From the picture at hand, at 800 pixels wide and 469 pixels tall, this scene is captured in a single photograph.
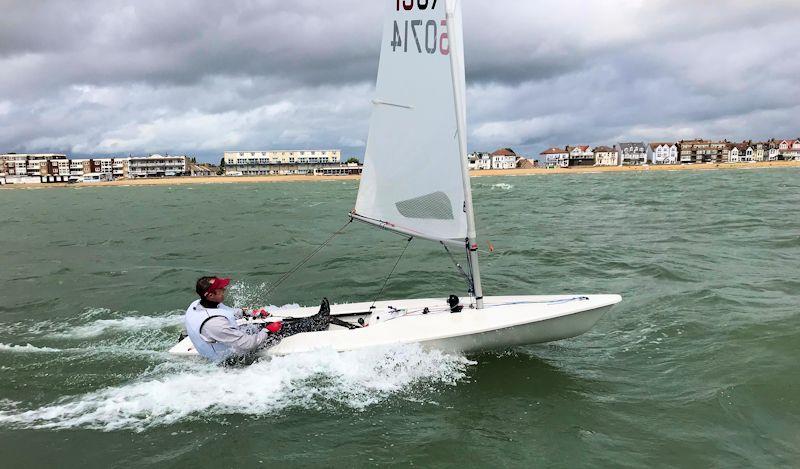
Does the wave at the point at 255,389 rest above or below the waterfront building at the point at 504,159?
below

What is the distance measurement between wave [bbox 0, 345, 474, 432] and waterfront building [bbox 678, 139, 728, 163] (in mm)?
163502

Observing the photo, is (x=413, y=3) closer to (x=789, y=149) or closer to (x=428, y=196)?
(x=428, y=196)

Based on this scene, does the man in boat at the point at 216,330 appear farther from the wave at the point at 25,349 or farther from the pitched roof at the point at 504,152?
the pitched roof at the point at 504,152

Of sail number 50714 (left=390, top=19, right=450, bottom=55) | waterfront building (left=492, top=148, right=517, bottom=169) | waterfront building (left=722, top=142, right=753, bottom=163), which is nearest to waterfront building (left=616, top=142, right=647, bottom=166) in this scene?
waterfront building (left=722, top=142, right=753, bottom=163)

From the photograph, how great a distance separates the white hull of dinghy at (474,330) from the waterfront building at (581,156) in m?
157

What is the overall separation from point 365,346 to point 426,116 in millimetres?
3079

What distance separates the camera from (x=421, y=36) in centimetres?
698

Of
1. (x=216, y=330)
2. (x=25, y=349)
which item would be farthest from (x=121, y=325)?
(x=216, y=330)

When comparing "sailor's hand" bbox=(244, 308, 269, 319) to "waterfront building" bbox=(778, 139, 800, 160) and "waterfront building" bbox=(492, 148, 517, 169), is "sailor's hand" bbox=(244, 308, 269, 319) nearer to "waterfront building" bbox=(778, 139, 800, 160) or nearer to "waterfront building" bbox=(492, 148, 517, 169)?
"waterfront building" bbox=(492, 148, 517, 169)

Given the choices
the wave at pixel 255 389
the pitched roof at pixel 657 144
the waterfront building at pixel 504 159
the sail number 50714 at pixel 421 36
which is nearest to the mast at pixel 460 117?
the sail number 50714 at pixel 421 36

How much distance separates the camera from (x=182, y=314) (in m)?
10.2

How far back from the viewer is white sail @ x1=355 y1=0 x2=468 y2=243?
689 centimetres

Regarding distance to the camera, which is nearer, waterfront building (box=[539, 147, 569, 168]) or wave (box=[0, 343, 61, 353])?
wave (box=[0, 343, 61, 353])

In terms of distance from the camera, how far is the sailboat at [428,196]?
6.77 metres
